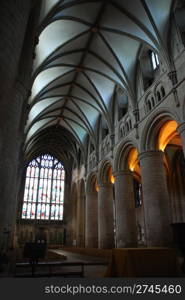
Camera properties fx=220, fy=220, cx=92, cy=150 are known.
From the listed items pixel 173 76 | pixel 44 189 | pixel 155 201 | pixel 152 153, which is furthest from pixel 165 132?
pixel 44 189

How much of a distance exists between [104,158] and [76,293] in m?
15.9

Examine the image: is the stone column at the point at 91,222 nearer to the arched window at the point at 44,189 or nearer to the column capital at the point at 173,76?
the arched window at the point at 44,189

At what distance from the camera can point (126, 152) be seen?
15.6m

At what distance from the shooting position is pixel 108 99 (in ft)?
60.4

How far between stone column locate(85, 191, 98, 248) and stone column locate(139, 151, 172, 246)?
11113 mm

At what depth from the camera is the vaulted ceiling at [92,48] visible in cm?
1140

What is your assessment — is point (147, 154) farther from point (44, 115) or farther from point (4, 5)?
point (44, 115)

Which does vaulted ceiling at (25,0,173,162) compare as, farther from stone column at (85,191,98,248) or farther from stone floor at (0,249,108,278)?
stone floor at (0,249,108,278)

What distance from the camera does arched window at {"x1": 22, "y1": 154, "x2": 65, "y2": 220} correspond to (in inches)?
1187

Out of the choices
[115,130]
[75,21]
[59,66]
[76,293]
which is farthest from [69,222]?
[76,293]

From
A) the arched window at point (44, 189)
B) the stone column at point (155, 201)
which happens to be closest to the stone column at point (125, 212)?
the stone column at point (155, 201)

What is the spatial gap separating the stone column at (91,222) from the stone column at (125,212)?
746cm

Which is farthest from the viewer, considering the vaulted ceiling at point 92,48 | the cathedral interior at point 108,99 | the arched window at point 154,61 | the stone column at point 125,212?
the stone column at point 125,212

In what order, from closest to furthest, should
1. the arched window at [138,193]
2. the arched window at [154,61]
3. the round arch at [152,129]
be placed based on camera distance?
the round arch at [152,129], the arched window at [154,61], the arched window at [138,193]
